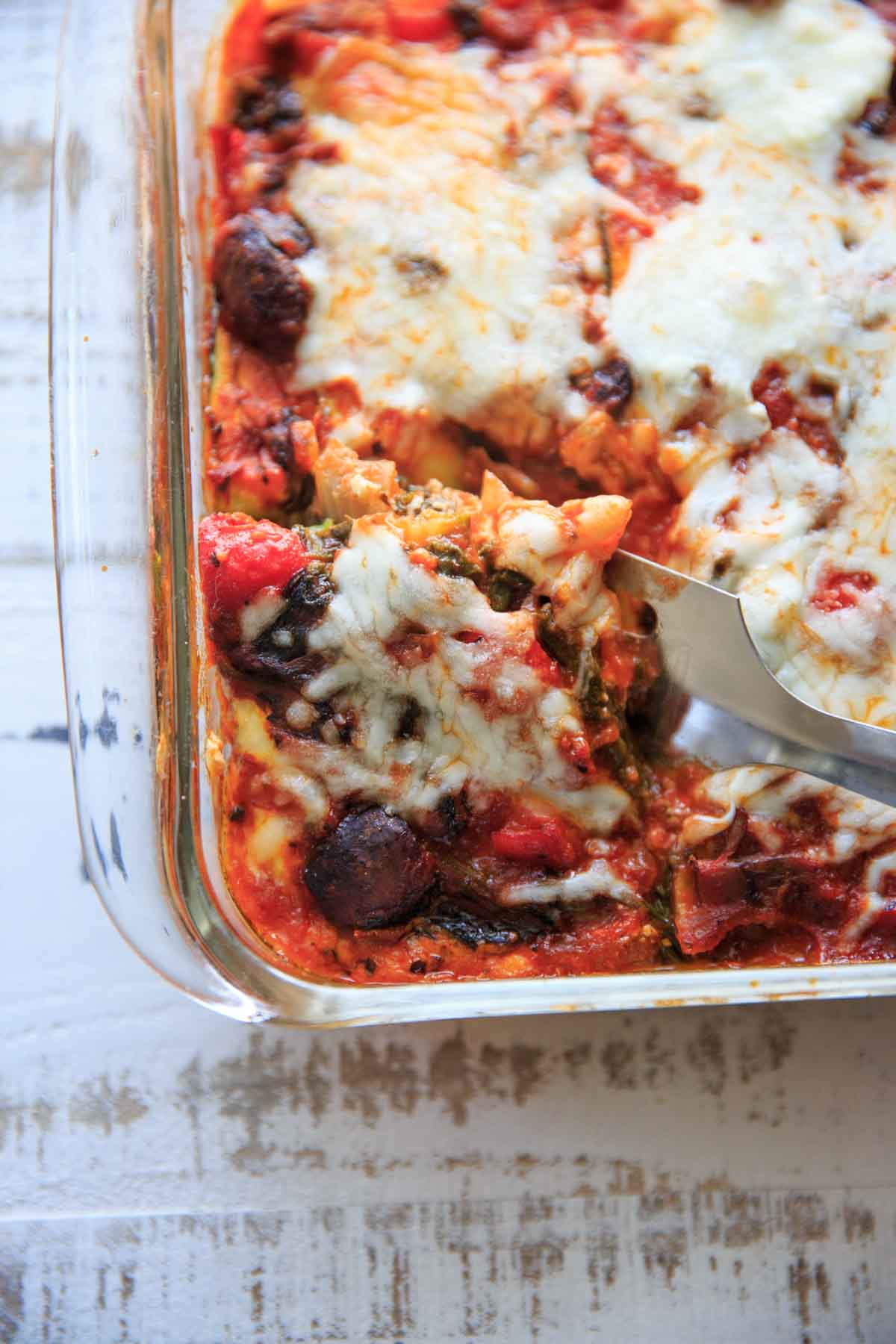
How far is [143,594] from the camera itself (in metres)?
1.62

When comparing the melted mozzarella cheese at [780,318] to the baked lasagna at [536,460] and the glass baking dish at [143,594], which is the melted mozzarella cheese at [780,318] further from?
the glass baking dish at [143,594]

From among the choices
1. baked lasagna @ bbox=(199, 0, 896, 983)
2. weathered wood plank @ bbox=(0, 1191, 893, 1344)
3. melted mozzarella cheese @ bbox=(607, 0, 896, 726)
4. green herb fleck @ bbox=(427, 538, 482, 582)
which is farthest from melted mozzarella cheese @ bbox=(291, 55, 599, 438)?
weathered wood plank @ bbox=(0, 1191, 893, 1344)

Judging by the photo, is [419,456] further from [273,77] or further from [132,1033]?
[132,1033]

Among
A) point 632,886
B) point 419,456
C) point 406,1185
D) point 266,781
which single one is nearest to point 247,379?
point 419,456

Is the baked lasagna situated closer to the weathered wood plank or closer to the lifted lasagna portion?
the lifted lasagna portion

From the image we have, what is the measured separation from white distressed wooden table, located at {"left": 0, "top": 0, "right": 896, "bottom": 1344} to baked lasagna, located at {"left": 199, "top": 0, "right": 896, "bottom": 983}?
0.30 metres

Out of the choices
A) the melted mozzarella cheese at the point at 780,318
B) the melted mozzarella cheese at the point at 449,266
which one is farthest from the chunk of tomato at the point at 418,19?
the melted mozzarella cheese at the point at 780,318

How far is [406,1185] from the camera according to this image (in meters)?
1.81

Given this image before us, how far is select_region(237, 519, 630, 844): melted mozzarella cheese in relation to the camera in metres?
1.51

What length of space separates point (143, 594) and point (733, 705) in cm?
83

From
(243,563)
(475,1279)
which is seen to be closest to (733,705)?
(243,563)

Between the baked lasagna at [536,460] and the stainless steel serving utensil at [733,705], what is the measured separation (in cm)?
4

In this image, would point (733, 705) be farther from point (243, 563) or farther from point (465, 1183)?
point (465, 1183)

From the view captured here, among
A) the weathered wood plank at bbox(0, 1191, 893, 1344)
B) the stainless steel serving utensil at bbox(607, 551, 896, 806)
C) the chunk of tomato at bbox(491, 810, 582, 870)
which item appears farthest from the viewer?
the weathered wood plank at bbox(0, 1191, 893, 1344)
